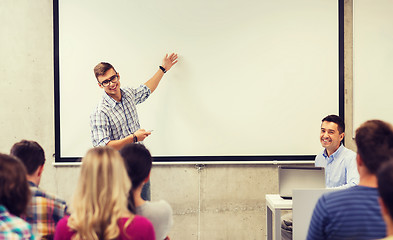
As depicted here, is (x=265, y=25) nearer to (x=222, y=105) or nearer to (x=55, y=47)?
(x=222, y=105)

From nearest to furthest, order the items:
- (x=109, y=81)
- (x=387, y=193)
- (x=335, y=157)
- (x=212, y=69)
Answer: (x=387, y=193)
(x=335, y=157)
(x=109, y=81)
(x=212, y=69)

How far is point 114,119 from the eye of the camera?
3430 mm

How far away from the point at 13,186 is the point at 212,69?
260 centimetres

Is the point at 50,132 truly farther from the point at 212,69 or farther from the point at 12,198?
the point at 12,198

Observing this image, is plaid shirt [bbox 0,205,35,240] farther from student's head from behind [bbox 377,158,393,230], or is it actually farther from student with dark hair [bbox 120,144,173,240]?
student's head from behind [bbox 377,158,393,230]

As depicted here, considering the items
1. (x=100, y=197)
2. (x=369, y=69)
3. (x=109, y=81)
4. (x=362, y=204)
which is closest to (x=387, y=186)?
(x=362, y=204)

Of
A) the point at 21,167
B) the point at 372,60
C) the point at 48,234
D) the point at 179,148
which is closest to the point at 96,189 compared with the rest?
the point at 21,167

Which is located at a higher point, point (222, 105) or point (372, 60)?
point (372, 60)

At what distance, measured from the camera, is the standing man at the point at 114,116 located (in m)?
3.35

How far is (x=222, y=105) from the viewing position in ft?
12.8

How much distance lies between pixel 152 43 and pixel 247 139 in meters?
1.26

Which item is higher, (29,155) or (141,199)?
(29,155)

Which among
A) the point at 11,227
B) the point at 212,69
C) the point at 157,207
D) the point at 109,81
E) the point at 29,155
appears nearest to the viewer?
the point at 11,227

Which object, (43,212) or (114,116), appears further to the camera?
(114,116)
